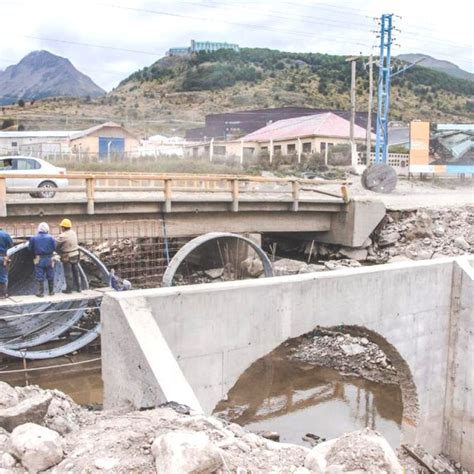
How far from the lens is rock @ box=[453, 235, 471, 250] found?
21109 millimetres

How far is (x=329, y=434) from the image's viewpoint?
10.7 meters

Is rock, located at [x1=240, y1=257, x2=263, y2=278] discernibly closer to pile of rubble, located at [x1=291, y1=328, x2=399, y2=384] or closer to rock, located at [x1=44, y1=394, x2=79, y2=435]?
pile of rubble, located at [x1=291, y1=328, x2=399, y2=384]

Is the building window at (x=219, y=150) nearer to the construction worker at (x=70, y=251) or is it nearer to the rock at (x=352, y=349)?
the rock at (x=352, y=349)

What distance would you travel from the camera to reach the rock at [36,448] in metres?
3.82

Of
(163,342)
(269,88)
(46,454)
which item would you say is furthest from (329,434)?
(269,88)

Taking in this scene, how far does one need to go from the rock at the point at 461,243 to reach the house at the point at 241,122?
37463 millimetres

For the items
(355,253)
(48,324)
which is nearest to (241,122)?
(355,253)

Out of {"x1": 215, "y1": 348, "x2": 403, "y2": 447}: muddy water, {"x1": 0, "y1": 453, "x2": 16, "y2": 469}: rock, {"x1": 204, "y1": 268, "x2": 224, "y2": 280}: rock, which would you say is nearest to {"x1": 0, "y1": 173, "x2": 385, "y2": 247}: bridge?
{"x1": 204, "y1": 268, "x2": 224, "y2": 280}: rock

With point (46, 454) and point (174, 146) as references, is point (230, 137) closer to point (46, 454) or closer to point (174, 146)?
point (174, 146)

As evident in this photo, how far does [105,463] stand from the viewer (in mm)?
3799

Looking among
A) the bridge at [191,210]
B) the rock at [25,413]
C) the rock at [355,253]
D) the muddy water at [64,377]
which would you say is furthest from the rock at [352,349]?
the rock at [25,413]

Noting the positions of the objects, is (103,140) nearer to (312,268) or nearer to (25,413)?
(312,268)

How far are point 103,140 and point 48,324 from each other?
1578 inches

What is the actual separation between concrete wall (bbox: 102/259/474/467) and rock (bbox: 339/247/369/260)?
1025 cm
